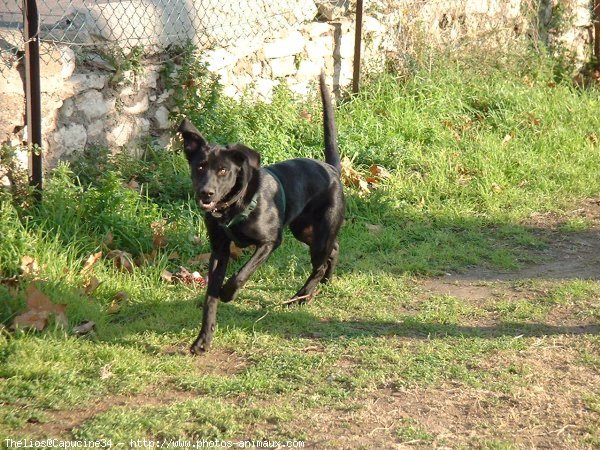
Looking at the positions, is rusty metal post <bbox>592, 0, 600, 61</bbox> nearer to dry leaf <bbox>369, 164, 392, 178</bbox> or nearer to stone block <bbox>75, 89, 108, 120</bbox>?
dry leaf <bbox>369, 164, 392, 178</bbox>

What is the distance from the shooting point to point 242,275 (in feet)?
16.8

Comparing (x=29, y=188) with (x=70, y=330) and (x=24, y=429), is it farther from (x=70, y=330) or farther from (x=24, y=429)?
(x=24, y=429)

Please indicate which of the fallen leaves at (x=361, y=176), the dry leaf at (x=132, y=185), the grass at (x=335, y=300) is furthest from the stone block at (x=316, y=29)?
the dry leaf at (x=132, y=185)

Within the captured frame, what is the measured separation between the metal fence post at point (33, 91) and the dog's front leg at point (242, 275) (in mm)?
1687

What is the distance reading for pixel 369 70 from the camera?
9156 mm

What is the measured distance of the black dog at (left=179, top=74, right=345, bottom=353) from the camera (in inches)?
194

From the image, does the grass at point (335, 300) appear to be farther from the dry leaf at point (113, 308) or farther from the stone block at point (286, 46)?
the stone block at point (286, 46)

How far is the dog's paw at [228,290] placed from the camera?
5.09 meters

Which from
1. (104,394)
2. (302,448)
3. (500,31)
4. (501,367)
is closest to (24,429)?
(104,394)

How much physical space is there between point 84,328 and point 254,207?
3.86 feet

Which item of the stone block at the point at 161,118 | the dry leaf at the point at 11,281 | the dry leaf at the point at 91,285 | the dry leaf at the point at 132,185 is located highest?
the stone block at the point at 161,118

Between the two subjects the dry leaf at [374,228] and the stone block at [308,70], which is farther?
the stone block at [308,70]

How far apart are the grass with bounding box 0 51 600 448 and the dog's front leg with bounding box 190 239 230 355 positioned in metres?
0.09

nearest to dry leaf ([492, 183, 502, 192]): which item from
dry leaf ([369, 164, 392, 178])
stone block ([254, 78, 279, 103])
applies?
dry leaf ([369, 164, 392, 178])
